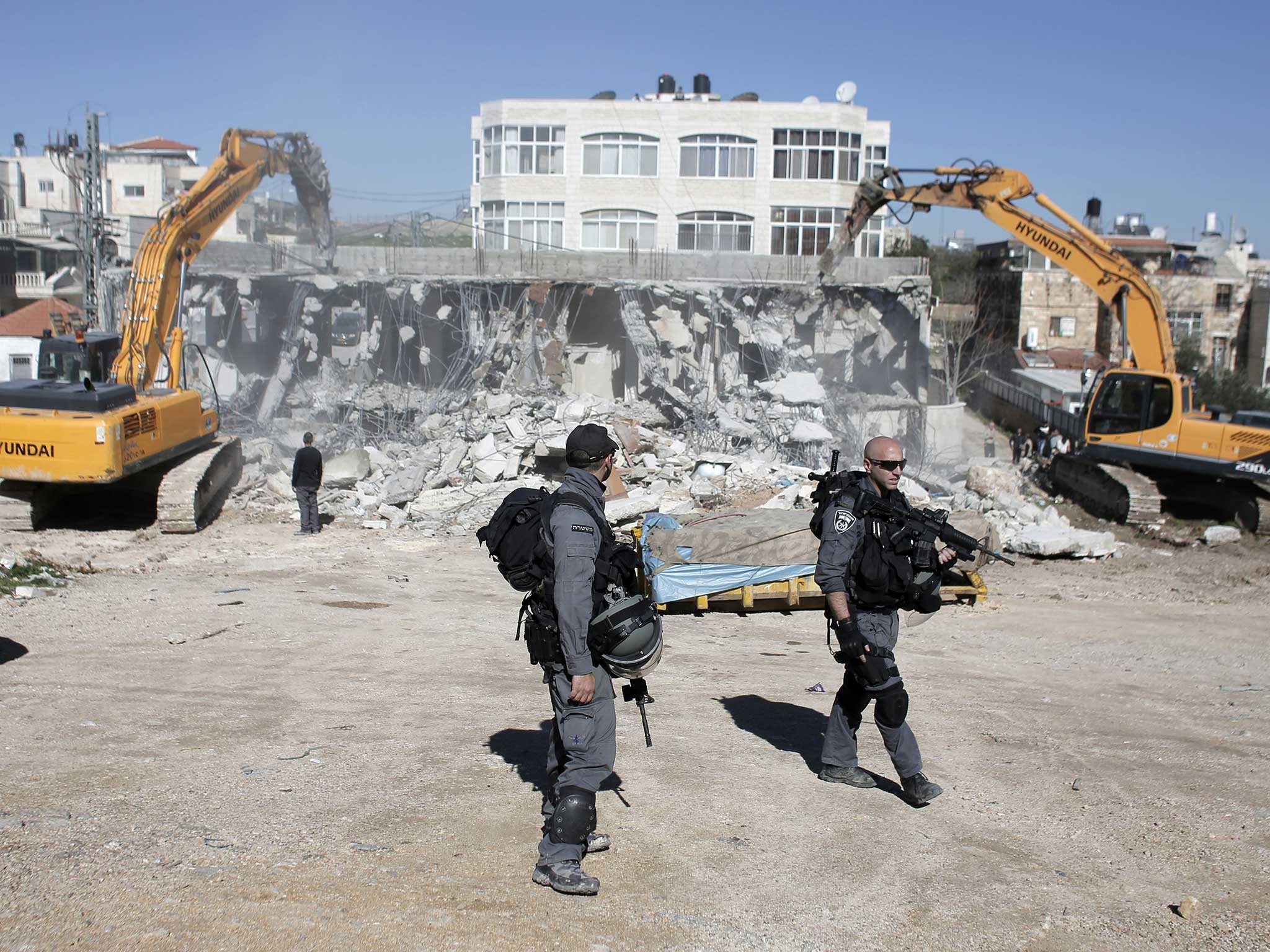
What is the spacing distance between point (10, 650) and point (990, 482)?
13.0 metres

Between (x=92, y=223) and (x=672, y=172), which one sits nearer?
(x=92, y=223)

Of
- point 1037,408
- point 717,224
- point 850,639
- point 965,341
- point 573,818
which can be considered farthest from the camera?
point 717,224

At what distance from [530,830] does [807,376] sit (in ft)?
55.3

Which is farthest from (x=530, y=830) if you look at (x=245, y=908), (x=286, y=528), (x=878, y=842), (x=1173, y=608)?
(x=286, y=528)

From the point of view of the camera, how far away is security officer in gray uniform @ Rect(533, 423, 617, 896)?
3650 mm

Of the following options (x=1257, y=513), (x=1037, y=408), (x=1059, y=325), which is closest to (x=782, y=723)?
(x=1257, y=513)

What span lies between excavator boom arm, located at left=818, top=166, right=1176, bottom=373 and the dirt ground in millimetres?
7965

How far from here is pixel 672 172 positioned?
Result: 31359mm

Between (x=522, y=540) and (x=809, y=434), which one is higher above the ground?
(x=522, y=540)

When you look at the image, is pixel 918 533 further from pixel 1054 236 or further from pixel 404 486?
pixel 1054 236

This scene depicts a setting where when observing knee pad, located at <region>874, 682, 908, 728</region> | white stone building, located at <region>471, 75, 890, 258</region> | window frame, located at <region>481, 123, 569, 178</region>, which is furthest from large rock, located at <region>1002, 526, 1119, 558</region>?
window frame, located at <region>481, 123, 569, 178</region>

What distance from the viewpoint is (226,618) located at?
8.30 m

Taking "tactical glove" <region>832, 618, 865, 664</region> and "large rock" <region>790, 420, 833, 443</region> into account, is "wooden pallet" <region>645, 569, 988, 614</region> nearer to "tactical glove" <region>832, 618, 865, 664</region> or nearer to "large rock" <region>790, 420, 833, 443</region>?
"tactical glove" <region>832, 618, 865, 664</region>

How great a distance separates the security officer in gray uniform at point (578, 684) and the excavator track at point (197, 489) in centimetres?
1027
